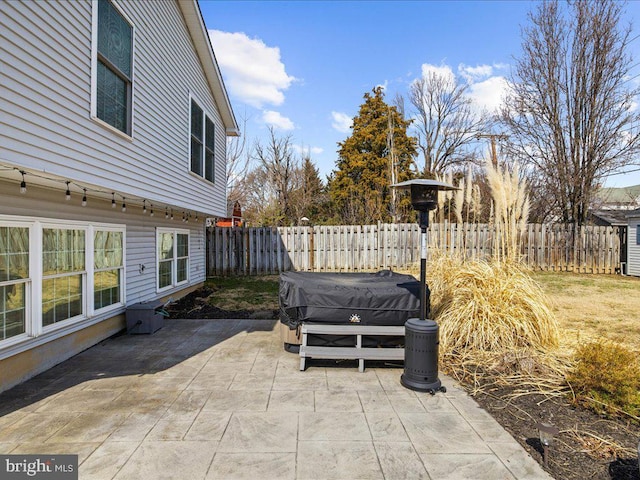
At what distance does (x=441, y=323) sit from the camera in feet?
15.1

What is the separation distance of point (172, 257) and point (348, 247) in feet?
21.0

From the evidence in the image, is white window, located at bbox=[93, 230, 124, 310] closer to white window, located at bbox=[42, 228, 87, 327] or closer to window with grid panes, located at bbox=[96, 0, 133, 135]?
white window, located at bbox=[42, 228, 87, 327]

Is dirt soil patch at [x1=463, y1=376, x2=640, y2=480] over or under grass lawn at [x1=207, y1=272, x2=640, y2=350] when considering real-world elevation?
under

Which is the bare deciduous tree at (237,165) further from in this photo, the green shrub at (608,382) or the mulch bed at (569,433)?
the green shrub at (608,382)

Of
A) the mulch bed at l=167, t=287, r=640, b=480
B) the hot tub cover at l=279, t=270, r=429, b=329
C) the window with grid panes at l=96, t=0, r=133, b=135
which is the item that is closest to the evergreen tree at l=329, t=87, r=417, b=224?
the window with grid panes at l=96, t=0, r=133, b=135

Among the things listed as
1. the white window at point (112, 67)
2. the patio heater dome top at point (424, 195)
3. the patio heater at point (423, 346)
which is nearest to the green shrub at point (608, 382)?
the patio heater at point (423, 346)

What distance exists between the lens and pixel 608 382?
3.11 m

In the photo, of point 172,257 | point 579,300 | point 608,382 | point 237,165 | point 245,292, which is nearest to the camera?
point 608,382

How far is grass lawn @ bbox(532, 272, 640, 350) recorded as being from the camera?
5.23 m

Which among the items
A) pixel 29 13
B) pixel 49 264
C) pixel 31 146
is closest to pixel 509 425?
pixel 31 146

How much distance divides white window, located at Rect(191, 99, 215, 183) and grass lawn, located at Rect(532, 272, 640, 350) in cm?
729

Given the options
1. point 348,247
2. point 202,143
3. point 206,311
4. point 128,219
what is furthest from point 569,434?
point 348,247

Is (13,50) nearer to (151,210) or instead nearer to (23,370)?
(23,370)

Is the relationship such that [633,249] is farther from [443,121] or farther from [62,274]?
[62,274]
